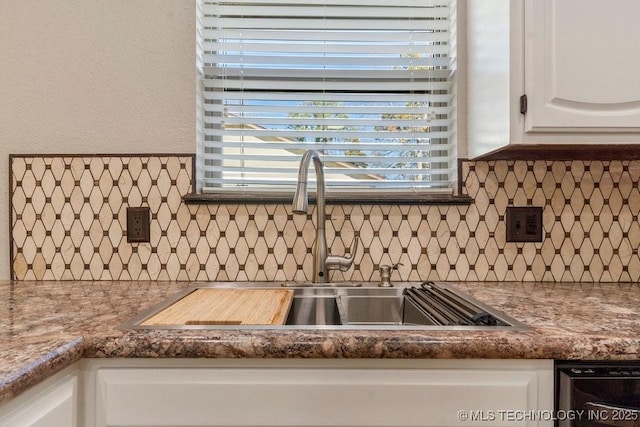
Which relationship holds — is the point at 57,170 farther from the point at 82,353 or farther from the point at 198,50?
the point at 82,353

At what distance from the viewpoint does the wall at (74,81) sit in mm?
1475

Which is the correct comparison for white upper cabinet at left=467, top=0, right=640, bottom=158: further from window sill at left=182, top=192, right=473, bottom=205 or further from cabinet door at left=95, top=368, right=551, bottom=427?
cabinet door at left=95, top=368, right=551, bottom=427

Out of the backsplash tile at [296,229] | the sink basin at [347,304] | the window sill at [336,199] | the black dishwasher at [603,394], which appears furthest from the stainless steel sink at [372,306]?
the black dishwasher at [603,394]

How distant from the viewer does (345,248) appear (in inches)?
57.9

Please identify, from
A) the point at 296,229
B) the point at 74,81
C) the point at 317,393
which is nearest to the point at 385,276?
the point at 296,229

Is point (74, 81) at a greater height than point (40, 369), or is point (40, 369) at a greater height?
point (74, 81)

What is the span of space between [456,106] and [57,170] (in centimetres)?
135

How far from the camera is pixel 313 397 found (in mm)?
818

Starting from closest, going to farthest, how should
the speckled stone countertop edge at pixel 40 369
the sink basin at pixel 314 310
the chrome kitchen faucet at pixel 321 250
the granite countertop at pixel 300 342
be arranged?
the speckled stone countertop edge at pixel 40 369 → the granite countertop at pixel 300 342 → the sink basin at pixel 314 310 → the chrome kitchen faucet at pixel 321 250

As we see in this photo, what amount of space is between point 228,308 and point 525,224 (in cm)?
100

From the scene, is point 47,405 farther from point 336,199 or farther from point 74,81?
point 74,81

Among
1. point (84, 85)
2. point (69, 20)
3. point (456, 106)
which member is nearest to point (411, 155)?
point (456, 106)

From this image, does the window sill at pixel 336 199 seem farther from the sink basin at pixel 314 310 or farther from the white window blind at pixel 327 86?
the sink basin at pixel 314 310

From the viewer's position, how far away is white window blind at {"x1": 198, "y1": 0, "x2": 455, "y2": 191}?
1.55m
